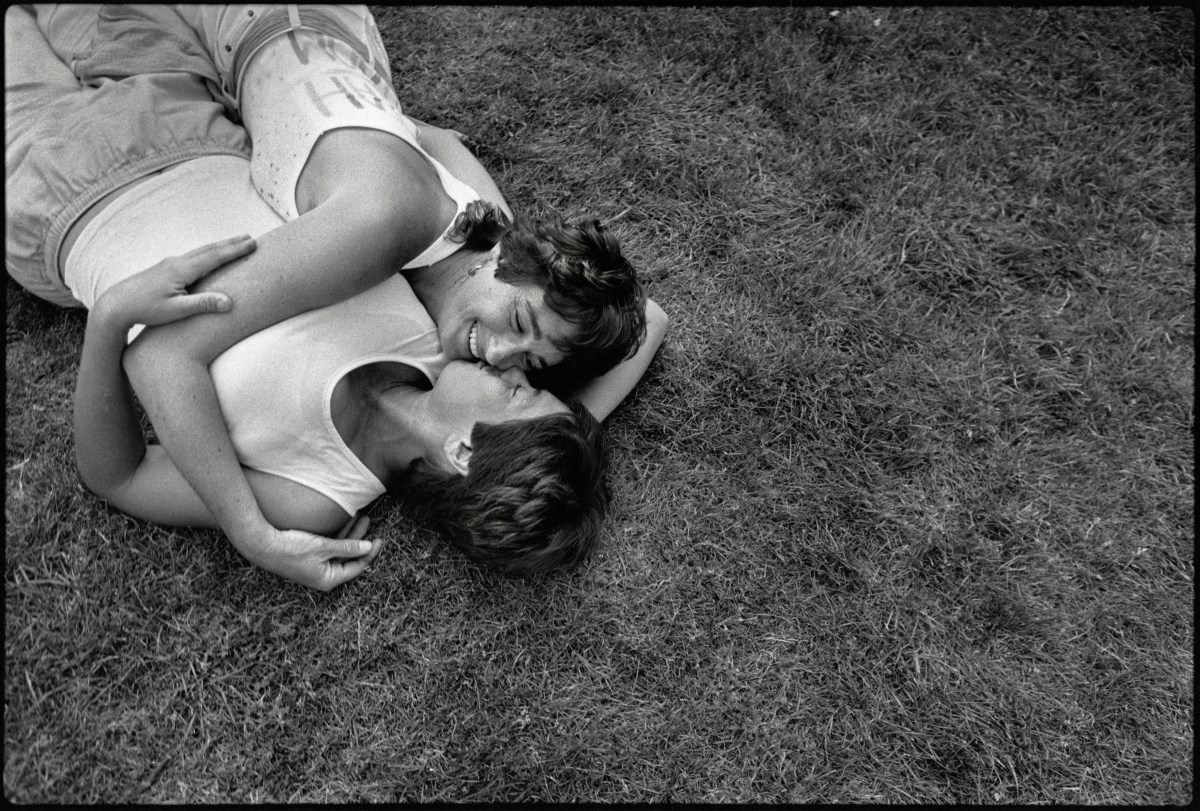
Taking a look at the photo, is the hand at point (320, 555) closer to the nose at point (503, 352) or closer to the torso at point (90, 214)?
the nose at point (503, 352)

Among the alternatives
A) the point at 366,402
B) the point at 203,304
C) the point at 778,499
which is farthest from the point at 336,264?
the point at 778,499

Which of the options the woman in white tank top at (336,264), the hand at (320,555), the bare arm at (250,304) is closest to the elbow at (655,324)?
the woman in white tank top at (336,264)

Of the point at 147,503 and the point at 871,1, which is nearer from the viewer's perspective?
the point at 147,503

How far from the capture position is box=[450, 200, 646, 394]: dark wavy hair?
264 cm

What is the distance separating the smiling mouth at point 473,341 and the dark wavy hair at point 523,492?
25 cm

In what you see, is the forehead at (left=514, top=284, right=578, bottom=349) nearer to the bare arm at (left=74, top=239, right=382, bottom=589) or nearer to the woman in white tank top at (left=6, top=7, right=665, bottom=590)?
the woman in white tank top at (left=6, top=7, right=665, bottom=590)

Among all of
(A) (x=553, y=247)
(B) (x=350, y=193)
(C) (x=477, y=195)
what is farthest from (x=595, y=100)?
(B) (x=350, y=193)

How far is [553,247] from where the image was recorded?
2.71m

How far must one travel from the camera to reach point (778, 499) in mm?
3174

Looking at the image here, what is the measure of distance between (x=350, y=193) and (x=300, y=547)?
1087mm

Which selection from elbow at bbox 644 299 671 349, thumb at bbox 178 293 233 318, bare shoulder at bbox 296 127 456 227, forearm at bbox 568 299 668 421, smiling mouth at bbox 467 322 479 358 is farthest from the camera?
elbow at bbox 644 299 671 349

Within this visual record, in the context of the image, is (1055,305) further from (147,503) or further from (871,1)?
(147,503)

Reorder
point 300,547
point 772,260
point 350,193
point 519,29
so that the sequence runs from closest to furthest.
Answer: point 350,193 < point 300,547 < point 772,260 < point 519,29

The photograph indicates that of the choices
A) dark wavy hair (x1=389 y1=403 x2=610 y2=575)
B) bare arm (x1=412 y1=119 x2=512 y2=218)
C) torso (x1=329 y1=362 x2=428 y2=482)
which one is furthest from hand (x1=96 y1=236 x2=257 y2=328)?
bare arm (x1=412 y1=119 x2=512 y2=218)
